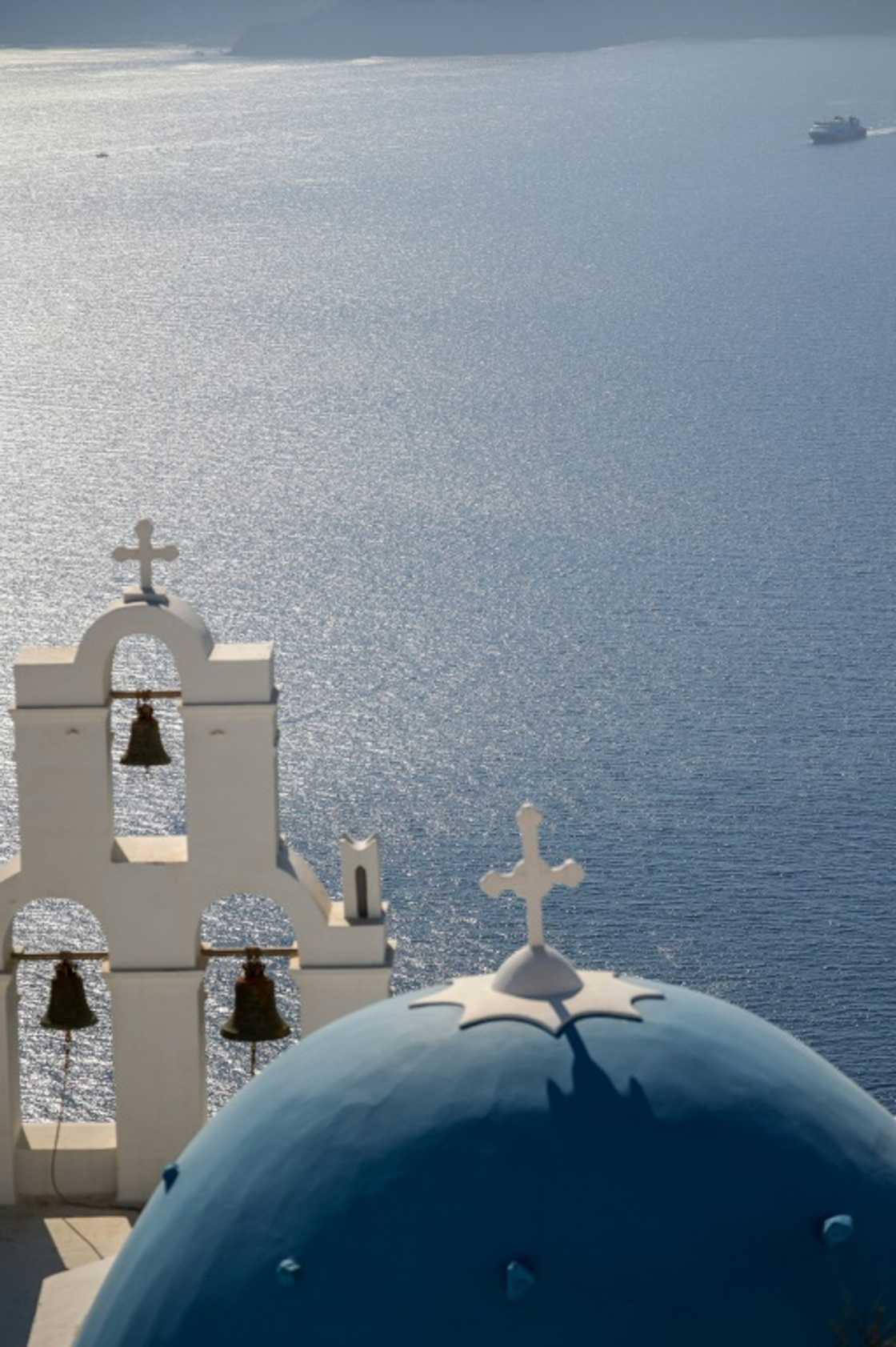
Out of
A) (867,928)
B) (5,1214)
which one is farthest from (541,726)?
(5,1214)

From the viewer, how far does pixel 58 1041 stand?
18.9 m

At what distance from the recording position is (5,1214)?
8203 mm

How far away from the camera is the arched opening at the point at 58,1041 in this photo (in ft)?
58.9

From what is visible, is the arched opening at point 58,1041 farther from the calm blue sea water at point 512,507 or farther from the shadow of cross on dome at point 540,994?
the shadow of cross on dome at point 540,994

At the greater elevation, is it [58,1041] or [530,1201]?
[530,1201]

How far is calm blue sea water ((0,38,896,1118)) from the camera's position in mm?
22516

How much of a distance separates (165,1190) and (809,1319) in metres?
1.34

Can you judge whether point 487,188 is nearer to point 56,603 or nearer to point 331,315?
point 331,315

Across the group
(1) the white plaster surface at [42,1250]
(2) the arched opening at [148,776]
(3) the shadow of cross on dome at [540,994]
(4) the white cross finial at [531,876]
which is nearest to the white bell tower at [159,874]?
(1) the white plaster surface at [42,1250]

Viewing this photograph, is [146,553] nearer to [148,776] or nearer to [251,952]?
[251,952]

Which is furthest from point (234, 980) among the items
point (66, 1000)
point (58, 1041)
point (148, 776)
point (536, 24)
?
point (536, 24)

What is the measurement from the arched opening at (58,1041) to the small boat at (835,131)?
2100 inches

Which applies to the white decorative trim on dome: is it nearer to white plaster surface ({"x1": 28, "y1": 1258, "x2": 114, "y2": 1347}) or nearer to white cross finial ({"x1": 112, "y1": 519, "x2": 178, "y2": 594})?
white plaster surface ({"x1": 28, "y1": 1258, "x2": 114, "y2": 1347})

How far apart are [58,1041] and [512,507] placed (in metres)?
17.4
